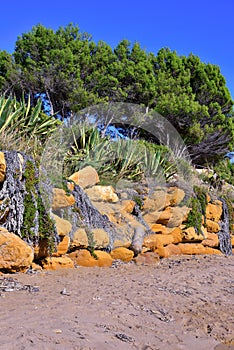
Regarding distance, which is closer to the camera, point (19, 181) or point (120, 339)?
point (120, 339)

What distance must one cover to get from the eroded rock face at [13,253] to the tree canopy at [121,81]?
1366 cm

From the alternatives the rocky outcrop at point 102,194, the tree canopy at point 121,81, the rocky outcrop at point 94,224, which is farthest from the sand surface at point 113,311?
the tree canopy at point 121,81

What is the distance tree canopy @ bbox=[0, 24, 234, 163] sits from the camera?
716 inches

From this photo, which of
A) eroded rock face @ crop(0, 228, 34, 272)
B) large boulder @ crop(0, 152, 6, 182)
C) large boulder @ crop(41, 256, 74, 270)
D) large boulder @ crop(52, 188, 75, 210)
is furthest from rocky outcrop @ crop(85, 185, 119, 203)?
eroded rock face @ crop(0, 228, 34, 272)

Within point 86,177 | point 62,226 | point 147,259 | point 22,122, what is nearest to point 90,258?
point 62,226

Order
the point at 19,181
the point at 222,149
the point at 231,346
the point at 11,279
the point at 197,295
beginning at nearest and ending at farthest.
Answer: the point at 231,346, the point at 11,279, the point at 197,295, the point at 19,181, the point at 222,149

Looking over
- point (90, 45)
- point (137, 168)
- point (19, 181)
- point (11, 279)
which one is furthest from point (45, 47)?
point (11, 279)

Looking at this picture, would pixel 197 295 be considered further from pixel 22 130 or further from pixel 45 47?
pixel 45 47

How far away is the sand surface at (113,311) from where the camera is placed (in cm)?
306

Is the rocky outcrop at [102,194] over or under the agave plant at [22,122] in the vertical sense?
under

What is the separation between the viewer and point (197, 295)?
4.89 metres

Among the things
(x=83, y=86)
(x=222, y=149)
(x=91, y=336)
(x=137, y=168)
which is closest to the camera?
(x=91, y=336)

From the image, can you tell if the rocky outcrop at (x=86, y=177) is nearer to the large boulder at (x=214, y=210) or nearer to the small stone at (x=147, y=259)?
the small stone at (x=147, y=259)

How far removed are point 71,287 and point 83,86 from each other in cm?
1506
